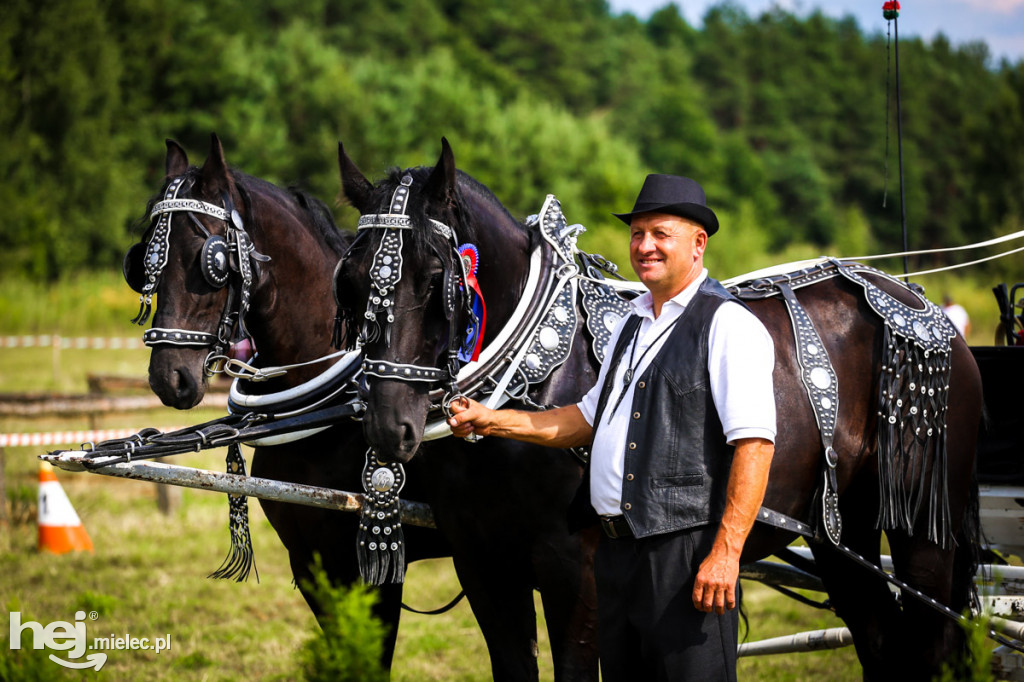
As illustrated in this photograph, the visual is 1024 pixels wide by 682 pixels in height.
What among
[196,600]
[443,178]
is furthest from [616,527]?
[196,600]

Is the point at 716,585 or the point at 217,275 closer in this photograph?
the point at 716,585

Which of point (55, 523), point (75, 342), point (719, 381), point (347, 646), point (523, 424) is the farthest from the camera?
point (75, 342)

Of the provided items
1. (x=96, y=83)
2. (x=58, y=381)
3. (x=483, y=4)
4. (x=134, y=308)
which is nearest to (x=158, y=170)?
(x=96, y=83)

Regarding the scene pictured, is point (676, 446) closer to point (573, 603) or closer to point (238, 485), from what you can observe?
point (573, 603)

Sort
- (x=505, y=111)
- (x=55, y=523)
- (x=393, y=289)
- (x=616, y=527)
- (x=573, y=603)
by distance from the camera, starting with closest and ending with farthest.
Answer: (x=616, y=527) < (x=393, y=289) < (x=573, y=603) < (x=55, y=523) < (x=505, y=111)

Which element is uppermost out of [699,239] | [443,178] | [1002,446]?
[443,178]

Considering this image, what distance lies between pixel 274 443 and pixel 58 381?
15.0 meters

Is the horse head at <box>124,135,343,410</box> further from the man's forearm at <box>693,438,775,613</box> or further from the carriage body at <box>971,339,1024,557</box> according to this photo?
the carriage body at <box>971,339,1024,557</box>

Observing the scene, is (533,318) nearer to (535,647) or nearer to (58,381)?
(535,647)

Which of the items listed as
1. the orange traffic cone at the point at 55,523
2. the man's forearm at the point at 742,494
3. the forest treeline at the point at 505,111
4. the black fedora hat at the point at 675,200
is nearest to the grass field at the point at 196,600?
the orange traffic cone at the point at 55,523

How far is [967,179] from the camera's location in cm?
5231

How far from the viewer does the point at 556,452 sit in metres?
3.06

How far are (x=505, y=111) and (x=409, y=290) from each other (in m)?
36.7

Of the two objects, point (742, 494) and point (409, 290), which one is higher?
point (409, 290)
